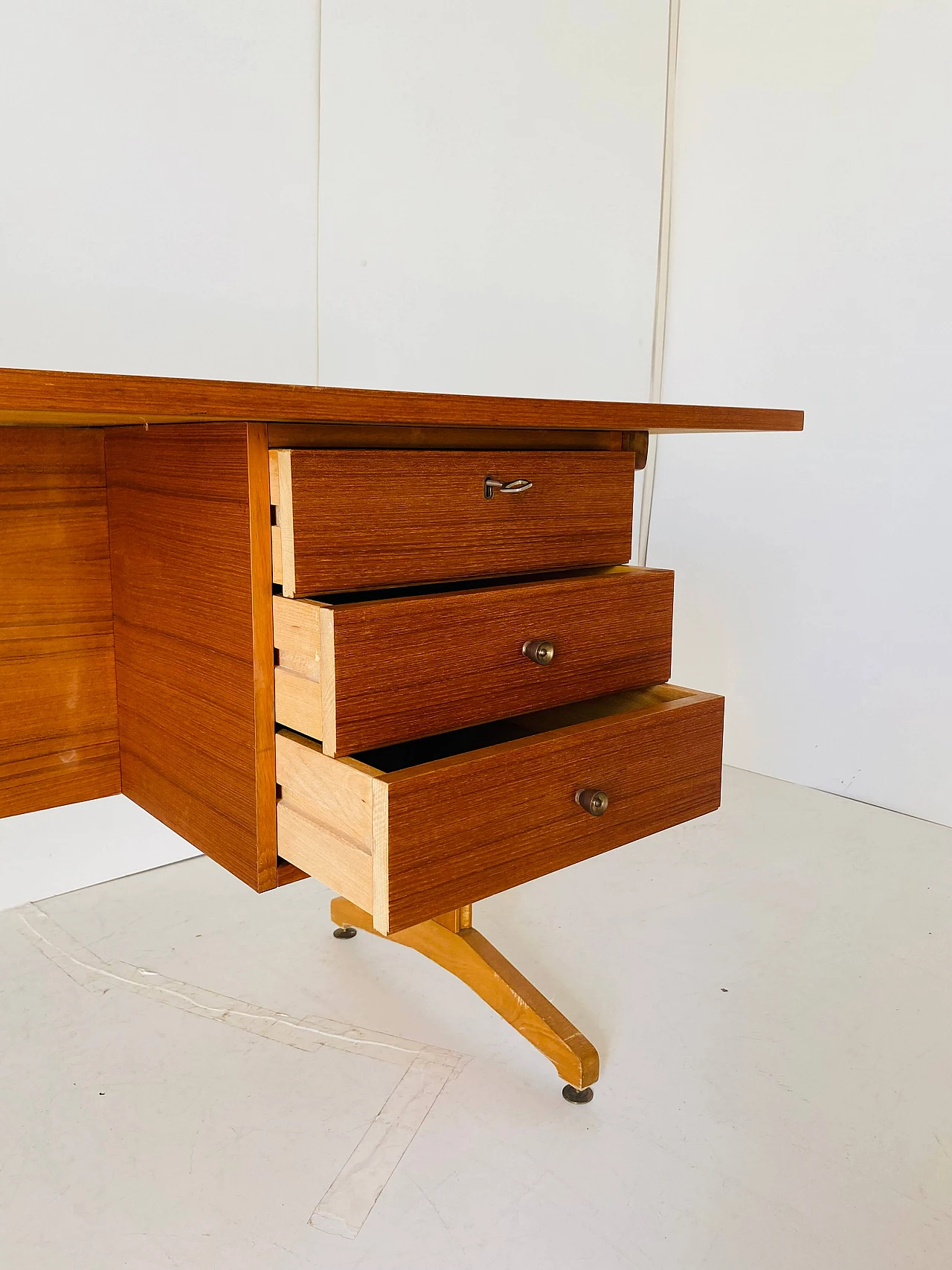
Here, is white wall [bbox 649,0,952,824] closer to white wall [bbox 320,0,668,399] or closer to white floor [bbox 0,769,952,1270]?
white wall [bbox 320,0,668,399]

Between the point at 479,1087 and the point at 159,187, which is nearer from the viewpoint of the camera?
Answer: the point at 479,1087

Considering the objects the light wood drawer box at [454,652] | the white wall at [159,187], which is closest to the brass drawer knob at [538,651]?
the light wood drawer box at [454,652]

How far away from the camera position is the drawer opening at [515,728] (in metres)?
1.02

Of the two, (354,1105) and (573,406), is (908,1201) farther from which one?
(573,406)

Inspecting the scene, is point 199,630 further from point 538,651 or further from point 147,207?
point 147,207

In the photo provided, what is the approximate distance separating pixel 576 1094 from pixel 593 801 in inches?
14.6

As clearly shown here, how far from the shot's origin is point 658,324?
2264 mm

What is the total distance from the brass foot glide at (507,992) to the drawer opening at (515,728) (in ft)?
0.52

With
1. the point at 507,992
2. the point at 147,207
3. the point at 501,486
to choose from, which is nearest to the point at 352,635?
the point at 501,486

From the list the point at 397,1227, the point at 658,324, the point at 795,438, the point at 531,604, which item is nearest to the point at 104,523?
the point at 531,604

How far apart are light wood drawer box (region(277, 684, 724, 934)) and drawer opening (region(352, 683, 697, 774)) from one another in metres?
0.03

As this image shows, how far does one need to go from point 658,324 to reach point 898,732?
1.03 meters

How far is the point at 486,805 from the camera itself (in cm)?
78

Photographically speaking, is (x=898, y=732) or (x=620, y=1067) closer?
(x=620, y=1067)
